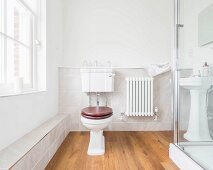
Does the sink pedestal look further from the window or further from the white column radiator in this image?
the window

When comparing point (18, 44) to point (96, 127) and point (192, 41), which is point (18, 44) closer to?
point (96, 127)

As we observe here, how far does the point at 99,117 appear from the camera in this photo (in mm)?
1854

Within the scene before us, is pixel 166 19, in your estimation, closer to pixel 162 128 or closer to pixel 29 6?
pixel 162 128

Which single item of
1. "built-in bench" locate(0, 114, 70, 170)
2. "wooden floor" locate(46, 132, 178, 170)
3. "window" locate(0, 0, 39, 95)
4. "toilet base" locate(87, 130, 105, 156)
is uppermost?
"window" locate(0, 0, 39, 95)

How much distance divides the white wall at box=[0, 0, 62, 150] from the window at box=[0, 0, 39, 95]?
0.15 m

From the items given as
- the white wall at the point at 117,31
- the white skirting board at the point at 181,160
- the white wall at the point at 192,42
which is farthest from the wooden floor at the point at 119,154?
the white wall at the point at 117,31

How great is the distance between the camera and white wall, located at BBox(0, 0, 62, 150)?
52.1 inches

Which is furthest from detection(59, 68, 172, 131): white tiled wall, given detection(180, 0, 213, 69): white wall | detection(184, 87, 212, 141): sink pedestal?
detection(184, 87, 212, 141): sink pedestal

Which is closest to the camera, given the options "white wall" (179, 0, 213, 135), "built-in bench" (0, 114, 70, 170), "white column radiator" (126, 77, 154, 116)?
"built-in bench" (0, 114, 70, 170)

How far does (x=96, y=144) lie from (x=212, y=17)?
218cm

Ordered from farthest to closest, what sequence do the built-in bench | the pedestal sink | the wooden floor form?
the pedestal sink, the wooden floor, the built-in bench

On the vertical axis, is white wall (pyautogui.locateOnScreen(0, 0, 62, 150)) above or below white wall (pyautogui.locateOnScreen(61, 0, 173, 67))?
below

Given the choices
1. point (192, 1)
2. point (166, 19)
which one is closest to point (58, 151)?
point (166, 19)

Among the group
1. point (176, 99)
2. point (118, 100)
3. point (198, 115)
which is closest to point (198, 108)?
point (198, 115)
